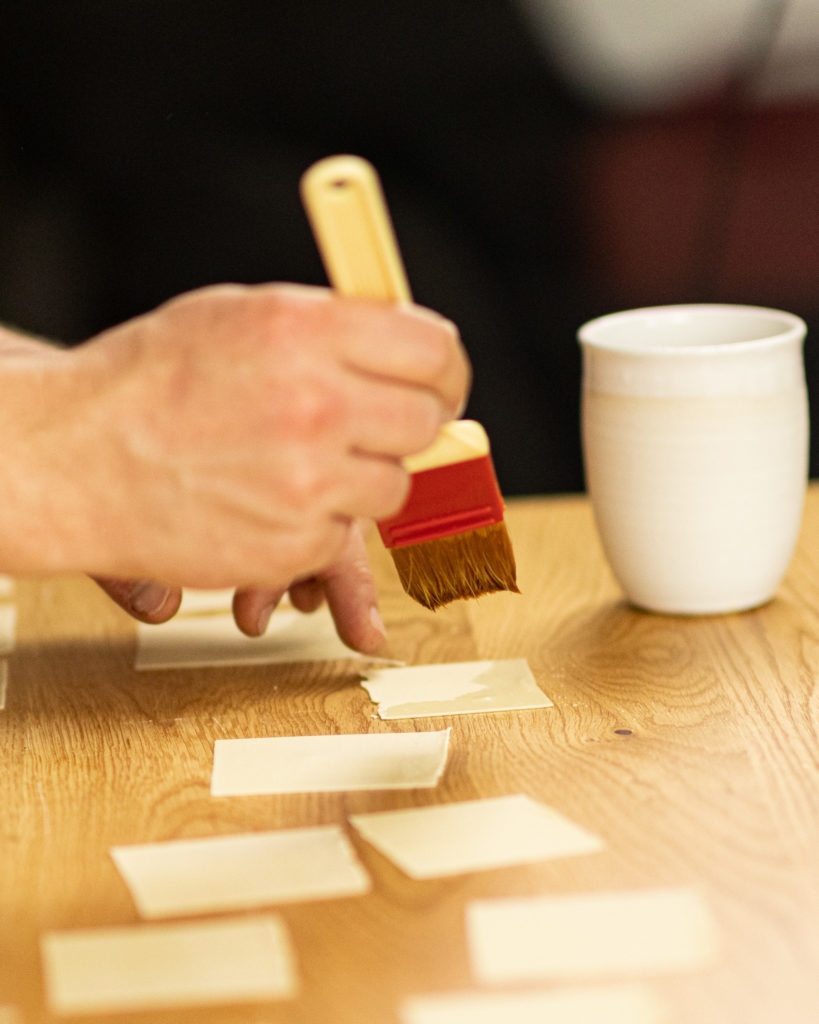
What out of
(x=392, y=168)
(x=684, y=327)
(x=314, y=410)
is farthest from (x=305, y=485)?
(x=392, y=168)

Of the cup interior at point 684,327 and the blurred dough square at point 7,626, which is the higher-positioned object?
the cup interior at point 684,327

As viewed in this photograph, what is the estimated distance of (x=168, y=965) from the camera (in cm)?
51

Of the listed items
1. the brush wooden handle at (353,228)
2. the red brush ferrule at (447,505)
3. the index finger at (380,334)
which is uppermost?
the brush wooden handle at (353,228)

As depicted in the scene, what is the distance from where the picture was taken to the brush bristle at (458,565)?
0.76 meters

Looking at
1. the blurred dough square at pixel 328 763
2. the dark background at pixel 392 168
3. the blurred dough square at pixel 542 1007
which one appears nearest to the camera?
the blurred dough square at pixel 542 1007

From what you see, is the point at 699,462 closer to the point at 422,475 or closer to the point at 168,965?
the point at 422,475

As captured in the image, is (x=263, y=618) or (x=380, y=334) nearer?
(x=380, y=334)

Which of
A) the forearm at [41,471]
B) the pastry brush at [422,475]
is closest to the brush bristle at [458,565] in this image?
the pastry brush at [422,475]

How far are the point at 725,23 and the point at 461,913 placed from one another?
2.24m

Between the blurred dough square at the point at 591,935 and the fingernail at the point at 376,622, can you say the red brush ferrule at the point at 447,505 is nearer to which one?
the fingernail at the point at 376,622

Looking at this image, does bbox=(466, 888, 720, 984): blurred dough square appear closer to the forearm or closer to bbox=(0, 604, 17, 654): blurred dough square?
the forearm

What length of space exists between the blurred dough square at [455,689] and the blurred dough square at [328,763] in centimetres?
4

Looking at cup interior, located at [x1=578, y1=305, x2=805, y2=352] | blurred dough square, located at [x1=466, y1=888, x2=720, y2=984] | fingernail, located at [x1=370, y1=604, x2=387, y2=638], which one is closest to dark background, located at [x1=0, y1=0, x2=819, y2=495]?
cup interior, located at [x1=578, y1=305, x2=805, y2=352]

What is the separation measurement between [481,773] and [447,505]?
15cm
